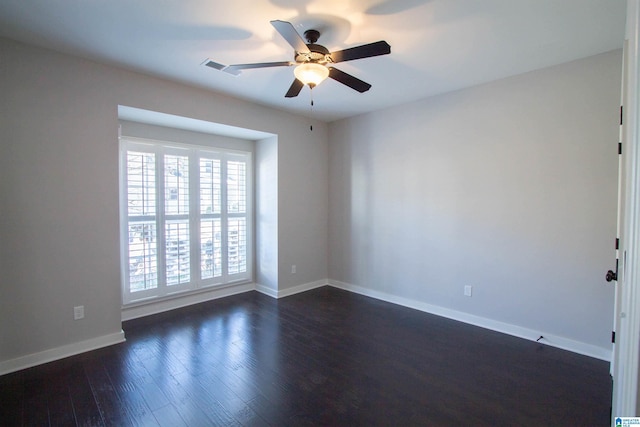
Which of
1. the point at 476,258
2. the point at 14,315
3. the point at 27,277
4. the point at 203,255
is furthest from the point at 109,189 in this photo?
the point at 476,258

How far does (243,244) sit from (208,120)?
195 centimetres

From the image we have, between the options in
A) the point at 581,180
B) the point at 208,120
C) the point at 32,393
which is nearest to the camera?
the point at 32,393

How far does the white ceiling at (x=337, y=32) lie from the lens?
208 centimetres

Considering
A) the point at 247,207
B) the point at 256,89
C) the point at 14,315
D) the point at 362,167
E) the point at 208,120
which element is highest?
the point at 256,89

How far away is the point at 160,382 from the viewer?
242 cm

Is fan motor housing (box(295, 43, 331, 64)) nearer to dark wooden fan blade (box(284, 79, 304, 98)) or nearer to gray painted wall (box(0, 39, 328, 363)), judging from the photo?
dark wooden fan blade (box(284, 79, 304, 98))

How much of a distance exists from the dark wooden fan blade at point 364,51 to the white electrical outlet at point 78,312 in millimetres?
3168

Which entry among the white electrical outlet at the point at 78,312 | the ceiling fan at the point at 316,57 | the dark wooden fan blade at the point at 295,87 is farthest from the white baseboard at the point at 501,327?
the white electrical outlet at the point at 78,312

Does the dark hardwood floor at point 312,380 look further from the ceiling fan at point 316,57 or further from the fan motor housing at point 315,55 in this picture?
the fan motor housing at point 315,55

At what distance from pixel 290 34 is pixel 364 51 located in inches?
19.2

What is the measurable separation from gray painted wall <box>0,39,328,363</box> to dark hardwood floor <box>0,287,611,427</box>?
415 mm

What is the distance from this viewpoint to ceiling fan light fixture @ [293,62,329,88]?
2.24m

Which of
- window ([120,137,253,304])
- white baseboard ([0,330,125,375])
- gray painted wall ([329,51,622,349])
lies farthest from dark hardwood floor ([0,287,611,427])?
window ([120,137,253,304])

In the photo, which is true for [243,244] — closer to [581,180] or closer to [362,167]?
[362,167]
